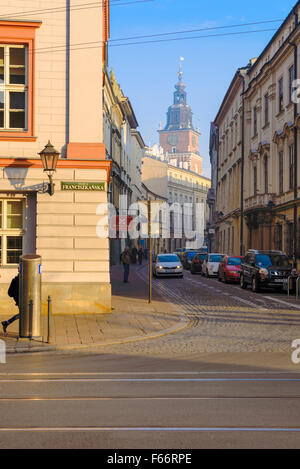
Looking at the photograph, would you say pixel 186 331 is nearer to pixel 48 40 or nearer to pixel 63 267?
pixel 63 267

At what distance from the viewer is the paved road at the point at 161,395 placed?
5641 mm

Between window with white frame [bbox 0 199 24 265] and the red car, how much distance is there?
17548mm

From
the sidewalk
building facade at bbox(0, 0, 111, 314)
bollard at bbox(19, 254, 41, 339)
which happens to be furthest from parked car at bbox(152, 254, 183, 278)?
bollard at bbox(19, 254, 41, 339)

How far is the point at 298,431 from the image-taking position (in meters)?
5.80

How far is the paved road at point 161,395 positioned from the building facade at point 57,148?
420 centimetres

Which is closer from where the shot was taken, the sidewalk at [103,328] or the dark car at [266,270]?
the sidewalk at [103,328]

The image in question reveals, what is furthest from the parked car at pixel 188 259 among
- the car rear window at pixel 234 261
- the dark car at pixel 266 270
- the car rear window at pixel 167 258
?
the dark car at pixel 266 270

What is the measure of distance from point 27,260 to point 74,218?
389 cm

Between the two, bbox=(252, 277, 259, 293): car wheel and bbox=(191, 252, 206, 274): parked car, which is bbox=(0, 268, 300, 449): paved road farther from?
bbox=(191, 252, 206, 274): parked car

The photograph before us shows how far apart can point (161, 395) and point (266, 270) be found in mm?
19101

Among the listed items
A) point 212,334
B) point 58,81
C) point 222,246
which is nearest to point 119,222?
point 222,246

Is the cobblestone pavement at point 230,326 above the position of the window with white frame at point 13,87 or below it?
below

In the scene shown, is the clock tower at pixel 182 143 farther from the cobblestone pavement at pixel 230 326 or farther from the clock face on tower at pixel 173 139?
the cobblestone pavement at pixel 230 326

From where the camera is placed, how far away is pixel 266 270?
85.6ft
